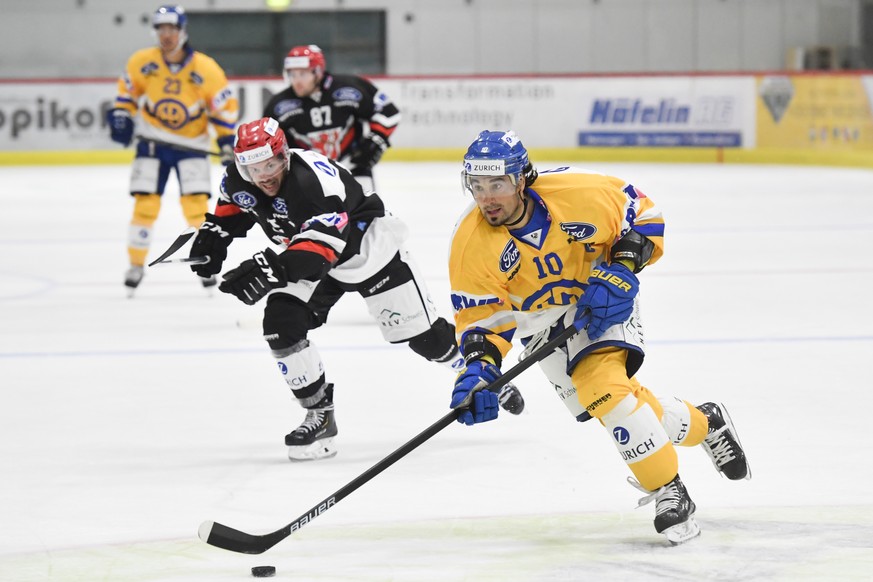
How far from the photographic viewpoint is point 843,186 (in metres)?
12.4

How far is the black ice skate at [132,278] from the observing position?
7.45m

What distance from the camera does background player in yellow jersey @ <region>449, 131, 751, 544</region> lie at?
312 cm

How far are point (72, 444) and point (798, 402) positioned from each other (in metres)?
2.43

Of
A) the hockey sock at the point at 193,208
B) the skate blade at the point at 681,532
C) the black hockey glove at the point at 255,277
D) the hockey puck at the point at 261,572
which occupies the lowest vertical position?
the hockey puck at the point at 261,572

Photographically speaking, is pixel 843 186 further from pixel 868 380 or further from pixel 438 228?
pixel 868 380

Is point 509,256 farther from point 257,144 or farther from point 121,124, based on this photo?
point 121,124

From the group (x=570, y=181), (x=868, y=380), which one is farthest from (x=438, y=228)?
(x=570, y=181)

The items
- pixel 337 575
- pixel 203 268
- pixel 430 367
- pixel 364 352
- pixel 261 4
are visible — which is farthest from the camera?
pixel 261 4

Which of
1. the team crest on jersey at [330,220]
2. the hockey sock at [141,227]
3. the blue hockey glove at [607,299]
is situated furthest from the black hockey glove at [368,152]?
the blue hockey glove at [607,299]

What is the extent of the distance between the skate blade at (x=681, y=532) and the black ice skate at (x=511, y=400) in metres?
1.38

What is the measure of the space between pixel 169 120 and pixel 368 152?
4.27 feet

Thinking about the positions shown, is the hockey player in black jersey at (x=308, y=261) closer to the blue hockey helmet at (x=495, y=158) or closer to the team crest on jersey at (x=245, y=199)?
the team crest on jersey at (x=245, y=199)

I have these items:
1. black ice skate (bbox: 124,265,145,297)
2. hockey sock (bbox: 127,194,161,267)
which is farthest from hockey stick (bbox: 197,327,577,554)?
hockey sock (bbox: 127,194,161,267)

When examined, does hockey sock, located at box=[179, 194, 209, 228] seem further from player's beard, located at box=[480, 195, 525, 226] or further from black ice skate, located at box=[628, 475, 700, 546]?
black ice skate, located at box=[628, 475, 700, 546]
